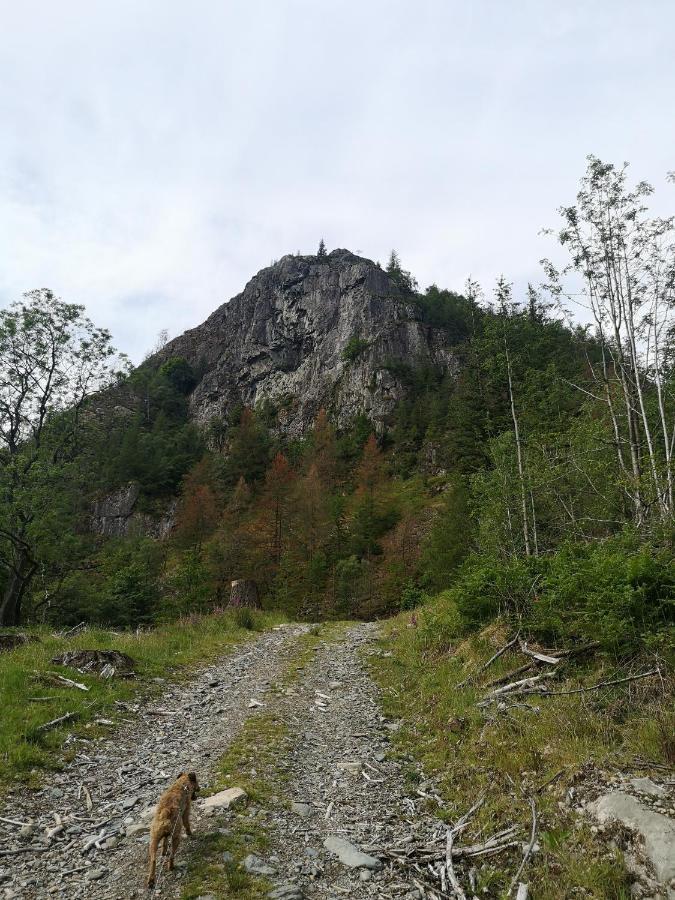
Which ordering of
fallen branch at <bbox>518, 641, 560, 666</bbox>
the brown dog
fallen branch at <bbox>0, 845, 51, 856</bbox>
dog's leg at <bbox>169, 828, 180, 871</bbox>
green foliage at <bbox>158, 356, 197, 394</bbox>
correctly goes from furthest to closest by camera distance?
green foliage at <bbox>158, 356, 197, 394</bbox>, fallen branch at <bbox>518, 641, 560, 666</bbox>, fallen branch at <bbox>0, 845, 51, 856</bbox>, dog's leg at <bbox>169, 828, 180, 871</bbox>, the brown dog

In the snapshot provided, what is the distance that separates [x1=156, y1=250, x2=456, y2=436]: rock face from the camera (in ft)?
300

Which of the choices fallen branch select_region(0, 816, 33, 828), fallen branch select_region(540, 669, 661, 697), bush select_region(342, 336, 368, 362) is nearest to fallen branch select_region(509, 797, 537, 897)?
fallen branch select_region(540, 669, 661, 697)

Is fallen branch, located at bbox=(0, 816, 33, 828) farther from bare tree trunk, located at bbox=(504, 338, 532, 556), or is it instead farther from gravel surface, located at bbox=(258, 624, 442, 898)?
bare tree trunk, located at bbox=(504, 338, 532, 556)

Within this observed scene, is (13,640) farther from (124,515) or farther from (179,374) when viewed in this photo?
(179,374)

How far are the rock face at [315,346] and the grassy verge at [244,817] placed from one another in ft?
251

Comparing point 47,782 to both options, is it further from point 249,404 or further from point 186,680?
point 249,404

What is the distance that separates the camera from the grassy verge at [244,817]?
13.3 feet

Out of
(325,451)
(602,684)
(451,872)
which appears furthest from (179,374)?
(451,872)

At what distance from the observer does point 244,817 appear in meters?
5.21

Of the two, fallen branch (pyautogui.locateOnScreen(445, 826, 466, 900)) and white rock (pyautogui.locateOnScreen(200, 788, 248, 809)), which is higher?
white rock (pyautogui.locateOnScreen(200, 788, 248, 809))

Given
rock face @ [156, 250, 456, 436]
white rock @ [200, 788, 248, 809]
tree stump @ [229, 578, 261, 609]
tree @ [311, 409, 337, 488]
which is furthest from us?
rock face @ [156, 250, 456, 436]

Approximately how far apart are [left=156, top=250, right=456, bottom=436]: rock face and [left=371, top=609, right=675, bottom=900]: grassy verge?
249 feet

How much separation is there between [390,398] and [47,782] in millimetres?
81067

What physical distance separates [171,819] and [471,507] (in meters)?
28.1
